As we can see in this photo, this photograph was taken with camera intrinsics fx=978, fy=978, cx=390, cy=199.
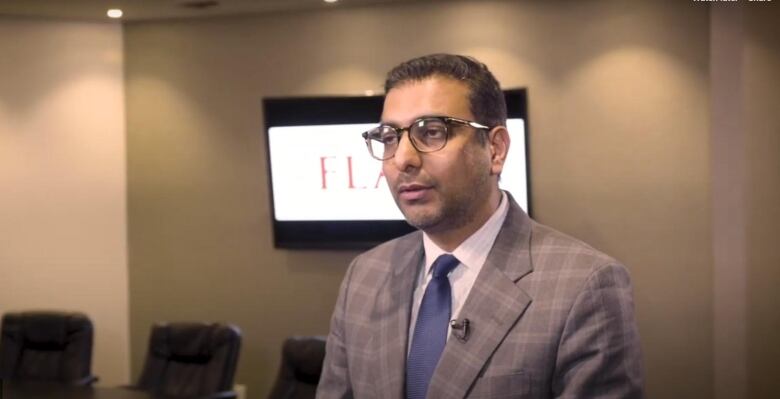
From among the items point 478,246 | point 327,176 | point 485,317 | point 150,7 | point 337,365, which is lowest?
point 337,365

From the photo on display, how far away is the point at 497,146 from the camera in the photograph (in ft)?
5.52

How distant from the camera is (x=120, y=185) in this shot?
22.4ft

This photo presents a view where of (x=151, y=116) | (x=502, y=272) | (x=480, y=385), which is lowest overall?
(x=480, y=385)

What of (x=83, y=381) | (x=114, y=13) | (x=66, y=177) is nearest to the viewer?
(x=83, y=381)

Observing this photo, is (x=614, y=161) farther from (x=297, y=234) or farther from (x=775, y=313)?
(x=297, y=234)

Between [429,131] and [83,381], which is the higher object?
[429,131]

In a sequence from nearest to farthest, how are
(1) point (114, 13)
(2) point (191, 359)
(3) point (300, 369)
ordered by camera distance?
(3) point (300, 369)
(2) point (191, 359)
(1) point (114, 13)

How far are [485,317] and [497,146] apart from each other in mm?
300

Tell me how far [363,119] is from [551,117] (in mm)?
1100

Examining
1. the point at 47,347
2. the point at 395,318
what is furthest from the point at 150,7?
the point at 395,318

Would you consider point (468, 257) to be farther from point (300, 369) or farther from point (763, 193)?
point (763, 193)

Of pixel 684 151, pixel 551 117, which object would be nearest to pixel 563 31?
pixel 551 117

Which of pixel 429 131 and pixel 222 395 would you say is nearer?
pixel 429 131

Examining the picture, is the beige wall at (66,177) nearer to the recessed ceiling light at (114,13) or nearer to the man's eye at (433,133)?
the recessed ceiling light at (114,13)
